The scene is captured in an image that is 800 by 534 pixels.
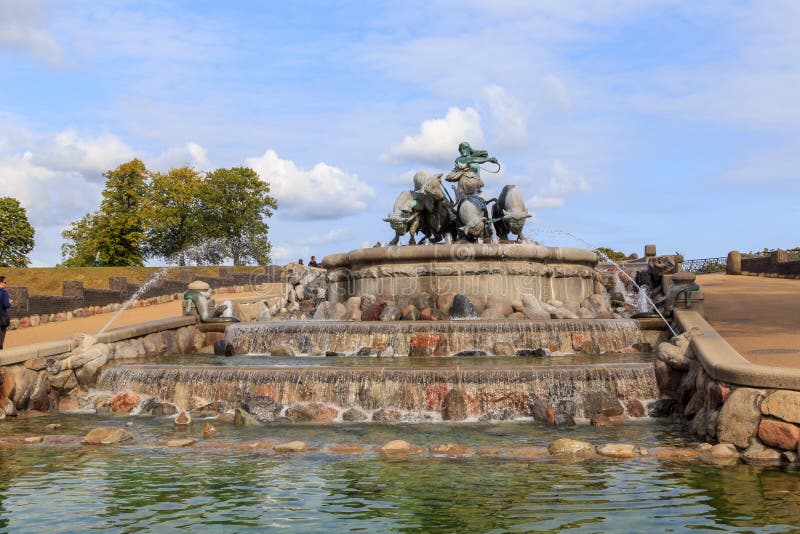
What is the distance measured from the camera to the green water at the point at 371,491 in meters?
6.08

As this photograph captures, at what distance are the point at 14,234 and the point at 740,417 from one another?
64272 millimetres

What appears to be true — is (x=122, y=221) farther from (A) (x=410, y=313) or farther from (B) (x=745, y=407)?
(B) (x=745, y=407)

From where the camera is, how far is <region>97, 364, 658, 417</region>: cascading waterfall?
37.8ft

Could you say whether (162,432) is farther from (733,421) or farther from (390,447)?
(733,421)

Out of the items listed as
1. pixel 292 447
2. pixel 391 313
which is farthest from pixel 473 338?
pixel 292 447

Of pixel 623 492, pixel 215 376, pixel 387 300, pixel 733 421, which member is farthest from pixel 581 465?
pixel 387 300

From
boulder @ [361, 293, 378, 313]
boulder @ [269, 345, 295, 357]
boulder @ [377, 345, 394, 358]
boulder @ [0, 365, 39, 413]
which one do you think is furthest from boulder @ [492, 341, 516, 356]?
boulder @ [0, 365, 39, 413]

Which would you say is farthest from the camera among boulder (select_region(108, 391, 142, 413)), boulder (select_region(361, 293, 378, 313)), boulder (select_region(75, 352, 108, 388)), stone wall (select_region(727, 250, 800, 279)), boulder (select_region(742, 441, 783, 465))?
stone wall (select_region(727, 250, 800, 279))

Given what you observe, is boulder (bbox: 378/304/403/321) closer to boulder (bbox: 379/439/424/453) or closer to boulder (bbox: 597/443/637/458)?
boulder (bbox: 379/439/424/453)

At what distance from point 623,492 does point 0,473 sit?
612 centimetres

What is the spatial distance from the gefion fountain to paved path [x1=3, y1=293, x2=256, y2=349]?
14.3 feet

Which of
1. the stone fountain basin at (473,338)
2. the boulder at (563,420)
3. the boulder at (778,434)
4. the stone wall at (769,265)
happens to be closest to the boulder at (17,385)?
the stone fountain basin at (473,338)

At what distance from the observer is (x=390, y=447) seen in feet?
29.6

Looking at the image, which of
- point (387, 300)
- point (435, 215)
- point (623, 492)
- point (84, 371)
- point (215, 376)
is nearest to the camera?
point (623, 492)
